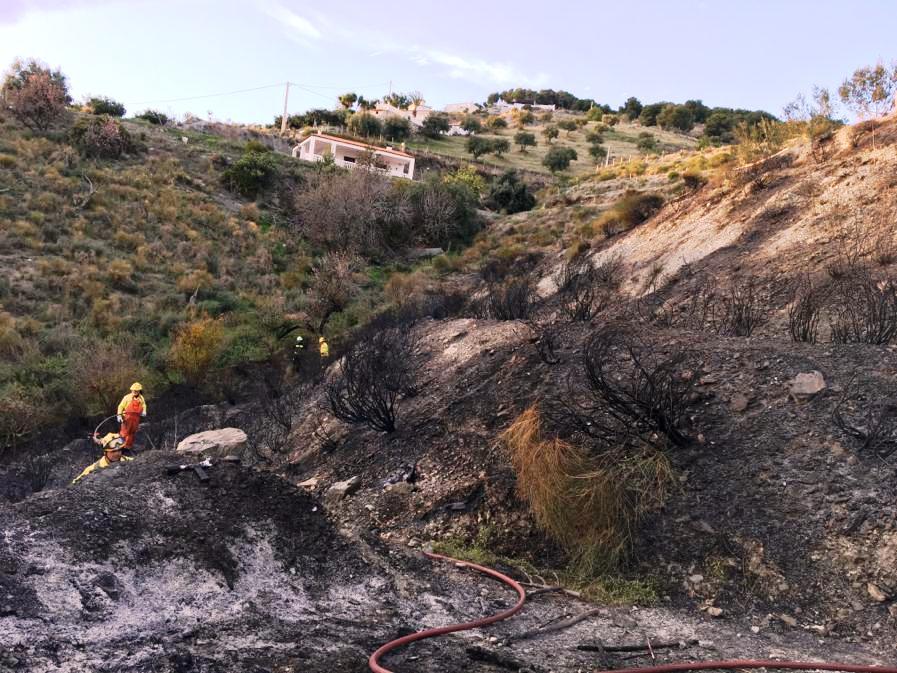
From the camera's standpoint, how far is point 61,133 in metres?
34.2

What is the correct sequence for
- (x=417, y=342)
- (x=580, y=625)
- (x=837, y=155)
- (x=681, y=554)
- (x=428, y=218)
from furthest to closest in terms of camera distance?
(x=428, y=218), (x=837, y=155), (x=417, y=342), (x=681, y=554), (x=580, y=625)

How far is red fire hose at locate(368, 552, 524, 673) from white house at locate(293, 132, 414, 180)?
40120mm

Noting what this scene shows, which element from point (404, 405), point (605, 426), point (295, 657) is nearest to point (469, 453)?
point (605, 426)

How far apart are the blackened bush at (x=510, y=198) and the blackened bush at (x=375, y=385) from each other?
2563 cm

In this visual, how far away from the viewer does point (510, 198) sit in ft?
125

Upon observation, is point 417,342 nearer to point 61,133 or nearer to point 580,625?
point 580,625

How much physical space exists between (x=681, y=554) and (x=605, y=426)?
1553 mm

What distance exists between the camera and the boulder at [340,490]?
27.7 feet

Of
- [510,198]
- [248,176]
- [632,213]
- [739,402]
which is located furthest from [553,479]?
[510,198]

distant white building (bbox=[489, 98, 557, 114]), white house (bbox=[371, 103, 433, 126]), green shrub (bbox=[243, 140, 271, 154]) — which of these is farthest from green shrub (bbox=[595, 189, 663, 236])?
distant white building (bbox=[489, 98, 557, 114])

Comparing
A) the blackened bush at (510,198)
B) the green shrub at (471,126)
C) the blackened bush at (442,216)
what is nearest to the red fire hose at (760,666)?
the blackened bush at (442,216)

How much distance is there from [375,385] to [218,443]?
2.77 meters

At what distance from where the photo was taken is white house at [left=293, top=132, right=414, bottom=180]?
148 ft

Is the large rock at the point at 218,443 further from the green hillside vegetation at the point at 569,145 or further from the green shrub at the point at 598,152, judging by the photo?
the green shrub at the point at 598,152
